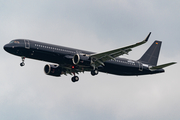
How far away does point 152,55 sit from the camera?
64.2 metres

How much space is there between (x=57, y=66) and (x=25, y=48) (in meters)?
9.81

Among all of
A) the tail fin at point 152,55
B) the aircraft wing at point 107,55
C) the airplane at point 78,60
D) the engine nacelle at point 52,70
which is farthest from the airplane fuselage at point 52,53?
the tail fin at point 152,55

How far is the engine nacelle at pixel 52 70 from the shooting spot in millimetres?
57562

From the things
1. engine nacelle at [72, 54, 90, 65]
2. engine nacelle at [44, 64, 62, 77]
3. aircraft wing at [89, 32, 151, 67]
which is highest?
aircraft wing at [89, 32, 151, 67]

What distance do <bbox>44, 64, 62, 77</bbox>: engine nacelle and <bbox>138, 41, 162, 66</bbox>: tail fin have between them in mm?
17062

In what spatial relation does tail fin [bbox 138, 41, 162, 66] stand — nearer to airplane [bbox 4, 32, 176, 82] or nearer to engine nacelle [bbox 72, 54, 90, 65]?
airplane [bbox 4, 32, 176, 82]

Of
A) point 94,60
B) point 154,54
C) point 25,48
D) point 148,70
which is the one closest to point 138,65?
point 148,70

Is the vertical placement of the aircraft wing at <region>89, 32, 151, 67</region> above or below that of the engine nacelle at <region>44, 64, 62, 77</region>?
above

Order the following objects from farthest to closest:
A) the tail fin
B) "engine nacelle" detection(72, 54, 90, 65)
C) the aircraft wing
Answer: the tail fin, "engine nacelle" detection(72, 54, 90, 65), the aircraft wing

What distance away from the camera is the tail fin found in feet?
207

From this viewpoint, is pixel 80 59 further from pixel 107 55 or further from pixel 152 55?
pixel 152 55

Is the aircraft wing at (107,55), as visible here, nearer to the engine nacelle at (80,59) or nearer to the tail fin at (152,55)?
the engine nacelle at (80,59)

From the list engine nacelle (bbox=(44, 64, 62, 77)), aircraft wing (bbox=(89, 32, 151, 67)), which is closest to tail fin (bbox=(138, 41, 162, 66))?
aircraft wing (bbox=(89, 32, 151, 67))

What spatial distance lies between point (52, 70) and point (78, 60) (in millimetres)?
8689
